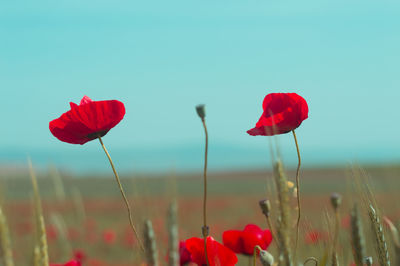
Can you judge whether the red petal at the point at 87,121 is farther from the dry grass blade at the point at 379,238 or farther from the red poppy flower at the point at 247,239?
the dry grass blade at the point at 379,238

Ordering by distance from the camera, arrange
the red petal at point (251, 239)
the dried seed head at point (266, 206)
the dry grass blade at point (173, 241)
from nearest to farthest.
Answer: the dry grass blade at point (173, 241), the dried seed head at point (266, 206), the red petal at point (251, 239)

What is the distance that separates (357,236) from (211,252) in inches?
11.5

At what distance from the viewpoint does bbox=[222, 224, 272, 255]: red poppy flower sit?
1.30 meters

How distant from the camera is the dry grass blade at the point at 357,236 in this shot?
0.92 meters

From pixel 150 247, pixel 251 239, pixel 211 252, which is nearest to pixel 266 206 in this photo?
pixel 211 252

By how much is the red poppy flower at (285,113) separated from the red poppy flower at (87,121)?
30 cm

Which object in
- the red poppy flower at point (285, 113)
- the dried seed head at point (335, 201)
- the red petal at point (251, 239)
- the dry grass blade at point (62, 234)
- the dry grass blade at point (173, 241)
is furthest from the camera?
the dry grass blade at point (62, 234)

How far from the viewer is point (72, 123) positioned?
4.07 feet

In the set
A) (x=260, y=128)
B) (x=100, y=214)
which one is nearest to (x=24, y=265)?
(x=260, y=128)

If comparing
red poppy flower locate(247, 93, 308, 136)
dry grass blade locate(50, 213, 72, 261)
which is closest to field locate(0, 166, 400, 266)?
dry grass blade locate(50, 213, 72, 261)

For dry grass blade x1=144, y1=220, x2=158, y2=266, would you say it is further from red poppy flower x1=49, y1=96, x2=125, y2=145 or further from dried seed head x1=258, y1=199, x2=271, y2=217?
red poppy flower x1=49, y1=96, x2=125, y2=145

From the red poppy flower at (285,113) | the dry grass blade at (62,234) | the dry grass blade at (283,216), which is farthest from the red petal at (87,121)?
the dry grass blade at (62,234)

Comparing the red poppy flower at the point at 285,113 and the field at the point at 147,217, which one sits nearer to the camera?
the field at the point at 147,217

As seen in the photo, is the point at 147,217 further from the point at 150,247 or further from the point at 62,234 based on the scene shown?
Result: the point at 62,234
